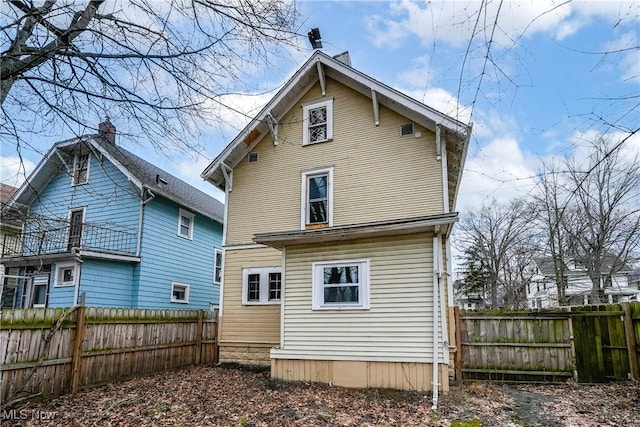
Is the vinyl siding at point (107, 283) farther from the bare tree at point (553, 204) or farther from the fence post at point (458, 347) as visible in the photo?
the bare tree at point (553, 204)

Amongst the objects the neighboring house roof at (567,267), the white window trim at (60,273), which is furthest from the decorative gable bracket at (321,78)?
the neighboring house roof at (567,267)

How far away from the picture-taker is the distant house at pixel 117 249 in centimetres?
1310

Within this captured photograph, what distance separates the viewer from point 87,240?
1495cm

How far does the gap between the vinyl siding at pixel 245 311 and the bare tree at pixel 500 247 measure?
2043 centimetres

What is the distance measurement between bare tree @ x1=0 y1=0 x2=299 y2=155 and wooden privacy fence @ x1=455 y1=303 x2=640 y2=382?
8263 mm

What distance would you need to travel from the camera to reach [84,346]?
801cm

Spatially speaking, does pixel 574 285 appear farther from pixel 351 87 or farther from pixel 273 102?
pixel 273 102

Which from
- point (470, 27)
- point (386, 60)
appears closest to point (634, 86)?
point (470, 27)

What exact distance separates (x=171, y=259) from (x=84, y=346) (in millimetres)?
7735

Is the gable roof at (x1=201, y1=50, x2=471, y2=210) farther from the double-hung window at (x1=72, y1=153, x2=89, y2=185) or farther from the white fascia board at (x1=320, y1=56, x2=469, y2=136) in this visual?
the double-hung window at (x1=72, y1=153, x2=89, y2=185)

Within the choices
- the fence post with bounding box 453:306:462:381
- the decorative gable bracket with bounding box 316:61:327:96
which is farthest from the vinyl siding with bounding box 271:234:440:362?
the decorative gable bracket with bounding box 316:61:327:96

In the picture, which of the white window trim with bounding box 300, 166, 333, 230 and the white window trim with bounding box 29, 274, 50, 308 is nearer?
the white window trim with bounding box 300, 166, 333, 230

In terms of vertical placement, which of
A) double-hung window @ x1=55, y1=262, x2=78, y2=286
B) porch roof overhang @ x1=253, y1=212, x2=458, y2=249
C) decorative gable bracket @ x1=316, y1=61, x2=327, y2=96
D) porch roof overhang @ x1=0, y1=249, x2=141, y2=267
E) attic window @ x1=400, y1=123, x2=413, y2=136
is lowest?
double-hung window @ x1=55, y1=262, x2=78, y2=286

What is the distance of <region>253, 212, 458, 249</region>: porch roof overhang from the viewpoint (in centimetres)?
764
